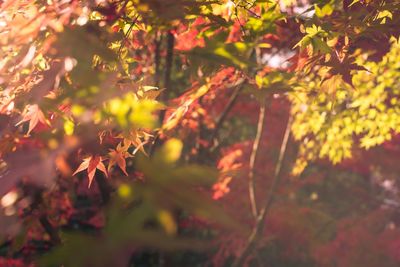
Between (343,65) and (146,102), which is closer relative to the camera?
(146,102)

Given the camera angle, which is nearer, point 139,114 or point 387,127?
point 139,114

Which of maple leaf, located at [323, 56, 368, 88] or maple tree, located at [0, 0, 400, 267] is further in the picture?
maple leaf, located at [323, 56, 368, 88]

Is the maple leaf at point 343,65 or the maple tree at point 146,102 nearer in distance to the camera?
the maple tree at point 146,102

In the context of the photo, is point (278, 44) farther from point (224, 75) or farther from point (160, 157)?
point (160, 157)

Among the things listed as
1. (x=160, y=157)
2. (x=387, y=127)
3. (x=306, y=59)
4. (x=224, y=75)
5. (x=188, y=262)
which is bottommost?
(x=188, y=262)

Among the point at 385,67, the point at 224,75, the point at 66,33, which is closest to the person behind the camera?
the point at 66,33

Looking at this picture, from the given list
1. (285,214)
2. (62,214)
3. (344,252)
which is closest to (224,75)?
(62,214)

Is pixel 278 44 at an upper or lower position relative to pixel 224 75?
lower

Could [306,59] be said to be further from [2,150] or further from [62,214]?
[62,214]

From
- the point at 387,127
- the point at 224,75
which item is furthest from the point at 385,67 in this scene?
the point at 224,75

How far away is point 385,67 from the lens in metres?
4.71

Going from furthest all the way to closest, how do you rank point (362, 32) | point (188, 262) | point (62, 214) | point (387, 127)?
point (188, 262) → point (62, 214) → point (387, 127) → point (362, 32)

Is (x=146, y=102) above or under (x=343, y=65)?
above

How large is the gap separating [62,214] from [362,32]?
423 centimetres
